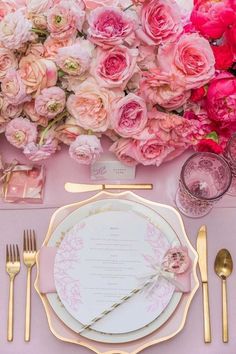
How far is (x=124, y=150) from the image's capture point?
110 cm

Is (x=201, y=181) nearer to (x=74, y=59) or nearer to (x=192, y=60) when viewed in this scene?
(x=192, y=60)

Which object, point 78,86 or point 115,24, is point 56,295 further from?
point 115,24

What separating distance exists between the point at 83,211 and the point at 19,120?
23cm

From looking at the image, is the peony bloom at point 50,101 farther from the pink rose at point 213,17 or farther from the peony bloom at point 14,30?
the pink rose at point 213,17

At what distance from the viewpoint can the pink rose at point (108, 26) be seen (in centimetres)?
102

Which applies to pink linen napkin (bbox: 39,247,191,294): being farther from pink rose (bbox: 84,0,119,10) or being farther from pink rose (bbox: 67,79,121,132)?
pink rose (bbox: 84,0,119,10)

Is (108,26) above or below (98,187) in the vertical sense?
above

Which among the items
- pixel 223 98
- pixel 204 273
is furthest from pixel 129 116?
pixel 204 273

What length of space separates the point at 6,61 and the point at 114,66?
8.4 inches

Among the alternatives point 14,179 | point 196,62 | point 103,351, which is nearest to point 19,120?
point 14,179

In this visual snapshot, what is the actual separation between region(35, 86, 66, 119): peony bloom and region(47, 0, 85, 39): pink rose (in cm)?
11

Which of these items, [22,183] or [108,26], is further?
[22,183]

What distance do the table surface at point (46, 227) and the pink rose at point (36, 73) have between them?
0.56 ft

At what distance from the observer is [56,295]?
102 centimetres
